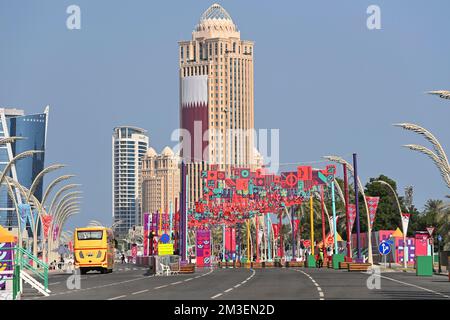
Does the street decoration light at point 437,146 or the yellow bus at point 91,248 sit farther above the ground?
the street decoration light at point 437,146

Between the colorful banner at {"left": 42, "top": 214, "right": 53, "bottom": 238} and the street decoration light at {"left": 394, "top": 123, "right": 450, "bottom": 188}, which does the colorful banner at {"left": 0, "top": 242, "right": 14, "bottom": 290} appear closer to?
the street decoration light at {"left": 394, "top": 123, "right": 450, "bottom": 188}

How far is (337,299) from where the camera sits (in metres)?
31.3

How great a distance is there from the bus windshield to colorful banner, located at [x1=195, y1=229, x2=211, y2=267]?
33.9m

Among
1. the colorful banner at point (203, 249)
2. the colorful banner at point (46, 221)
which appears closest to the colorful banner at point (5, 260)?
the colorful banner at point (46, 221)

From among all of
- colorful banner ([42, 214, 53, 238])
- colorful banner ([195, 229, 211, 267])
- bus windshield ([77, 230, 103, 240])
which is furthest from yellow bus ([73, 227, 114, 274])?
colorful banner ([195, 229, 211, 267])

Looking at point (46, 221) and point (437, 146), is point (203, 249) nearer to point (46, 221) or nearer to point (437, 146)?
point (46, 221)

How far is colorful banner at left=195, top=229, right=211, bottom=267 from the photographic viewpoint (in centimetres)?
10719

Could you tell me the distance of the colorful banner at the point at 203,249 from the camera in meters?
107

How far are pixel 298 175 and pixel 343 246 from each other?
35662 mm

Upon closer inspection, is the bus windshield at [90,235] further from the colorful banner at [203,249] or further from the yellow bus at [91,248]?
the colorful banner at [203,249]

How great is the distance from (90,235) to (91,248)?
102 cm

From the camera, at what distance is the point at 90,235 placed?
73.4 m
